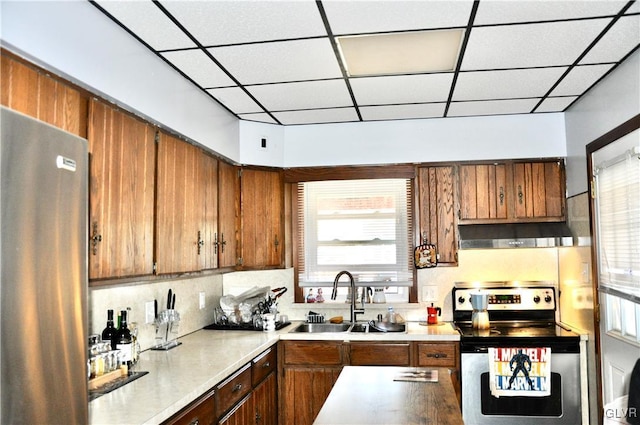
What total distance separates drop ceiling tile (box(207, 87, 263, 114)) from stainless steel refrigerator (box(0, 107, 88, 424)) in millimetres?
2154

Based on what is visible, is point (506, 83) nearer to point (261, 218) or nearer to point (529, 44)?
point (529, 44)

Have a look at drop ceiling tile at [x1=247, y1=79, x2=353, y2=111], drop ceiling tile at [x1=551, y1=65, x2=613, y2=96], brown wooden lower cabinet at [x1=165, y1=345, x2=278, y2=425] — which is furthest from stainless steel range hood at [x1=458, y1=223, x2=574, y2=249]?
brown wooden lower cabinet at [x1=165, y1=345, x2=278, y2=425]

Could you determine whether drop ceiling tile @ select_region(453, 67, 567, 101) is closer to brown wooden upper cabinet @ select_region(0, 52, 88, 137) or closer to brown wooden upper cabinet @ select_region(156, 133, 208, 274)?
brown wooden upper cabinet @ select_region(156, 133, 208, 274)

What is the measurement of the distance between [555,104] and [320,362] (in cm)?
267

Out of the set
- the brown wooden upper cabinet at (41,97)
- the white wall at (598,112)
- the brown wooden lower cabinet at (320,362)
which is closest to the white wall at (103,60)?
the brown wooden upper cabinet at (41,97)

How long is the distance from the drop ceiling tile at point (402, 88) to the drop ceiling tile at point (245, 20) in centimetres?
88

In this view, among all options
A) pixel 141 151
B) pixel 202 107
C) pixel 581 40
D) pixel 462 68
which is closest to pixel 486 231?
pixel 462 68

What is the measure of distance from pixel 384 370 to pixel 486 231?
6.38 feet

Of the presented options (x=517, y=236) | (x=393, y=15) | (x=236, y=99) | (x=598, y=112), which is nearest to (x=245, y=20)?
(x=393, y=15)

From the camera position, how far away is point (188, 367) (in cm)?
293

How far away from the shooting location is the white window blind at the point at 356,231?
477cm

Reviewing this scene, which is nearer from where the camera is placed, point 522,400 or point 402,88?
point 402,88

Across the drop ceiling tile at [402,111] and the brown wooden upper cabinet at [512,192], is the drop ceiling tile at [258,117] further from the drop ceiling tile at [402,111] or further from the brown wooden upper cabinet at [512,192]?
the brown wooden upper cabinet at [512,192]

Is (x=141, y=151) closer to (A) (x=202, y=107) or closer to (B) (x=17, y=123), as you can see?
(A) (x=202, y=107)
